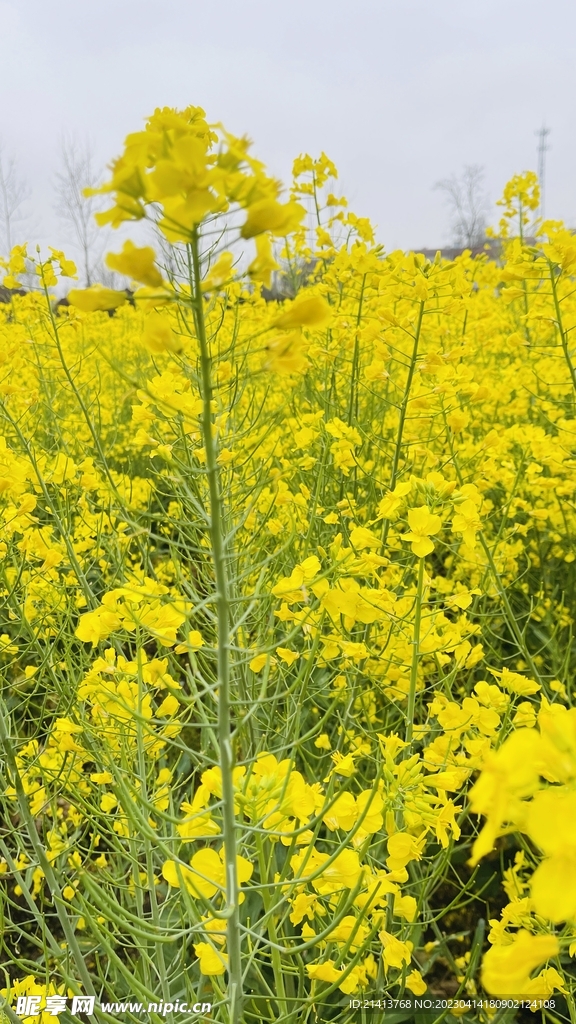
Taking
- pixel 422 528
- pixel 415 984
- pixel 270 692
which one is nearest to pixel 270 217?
pixel 422 528

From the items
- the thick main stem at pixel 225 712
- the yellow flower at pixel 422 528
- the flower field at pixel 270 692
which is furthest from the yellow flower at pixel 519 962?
the yellow flower at pixel 422 528

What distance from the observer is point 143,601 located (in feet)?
3.32

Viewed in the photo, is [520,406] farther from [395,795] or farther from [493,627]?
[395,795]

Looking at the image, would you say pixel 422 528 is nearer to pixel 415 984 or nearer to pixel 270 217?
pixel 270 217

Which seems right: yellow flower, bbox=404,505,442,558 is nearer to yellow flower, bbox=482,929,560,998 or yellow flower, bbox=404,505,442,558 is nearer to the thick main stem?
the thick main stem

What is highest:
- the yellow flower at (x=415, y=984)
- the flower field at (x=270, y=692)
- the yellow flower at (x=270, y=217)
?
the yellow flower at (x=270, y=217)

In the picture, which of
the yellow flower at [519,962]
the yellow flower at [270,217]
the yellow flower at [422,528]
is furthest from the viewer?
the yellow flower at [422,528]

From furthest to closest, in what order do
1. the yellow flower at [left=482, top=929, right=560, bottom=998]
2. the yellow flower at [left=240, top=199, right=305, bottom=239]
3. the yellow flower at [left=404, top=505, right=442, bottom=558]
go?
the yellow flower at [left=404, top=505, right=442, bottom=558]
the yellow flower at [left=240, top=199, right=305, bottom=239]
the yellow flower at [left=482, top=929, right=560, bottom=998]

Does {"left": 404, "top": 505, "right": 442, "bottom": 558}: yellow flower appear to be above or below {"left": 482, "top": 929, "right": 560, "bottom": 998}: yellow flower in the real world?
above

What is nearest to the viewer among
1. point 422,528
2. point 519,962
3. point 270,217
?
point 519,962

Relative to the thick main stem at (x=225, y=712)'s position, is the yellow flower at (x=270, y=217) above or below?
above

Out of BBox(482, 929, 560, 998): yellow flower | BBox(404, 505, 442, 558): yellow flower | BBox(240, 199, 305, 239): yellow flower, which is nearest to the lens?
BBox(482, 929, 560, 998): yellow flower

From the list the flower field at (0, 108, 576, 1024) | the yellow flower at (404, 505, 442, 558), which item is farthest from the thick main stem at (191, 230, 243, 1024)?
the yellow flower at (404, 505, 442, 558)

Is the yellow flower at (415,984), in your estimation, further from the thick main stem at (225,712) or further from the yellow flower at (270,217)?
the yellow flower at (270,217)
